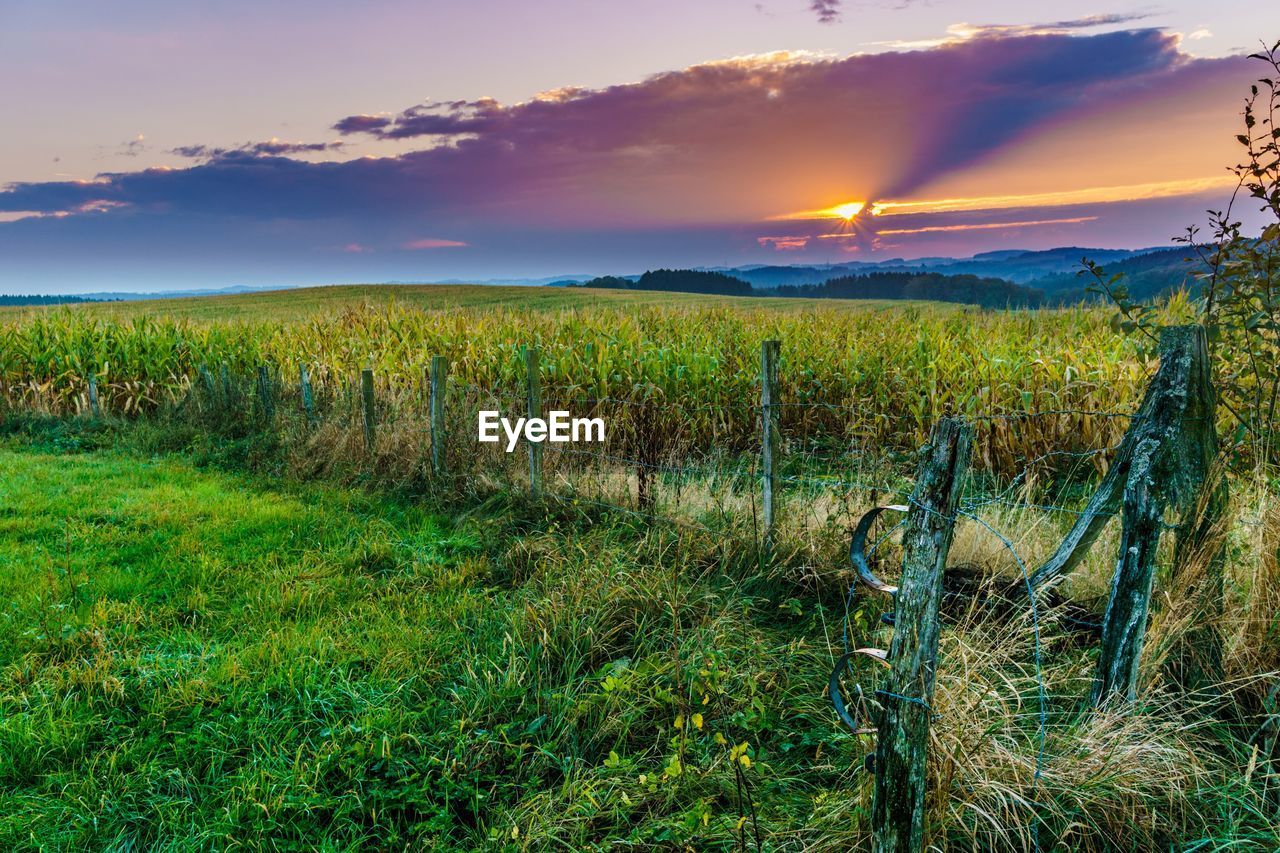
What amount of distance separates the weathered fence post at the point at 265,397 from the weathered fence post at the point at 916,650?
36.7 ft

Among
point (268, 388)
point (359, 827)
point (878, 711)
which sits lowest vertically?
point (359, 827)

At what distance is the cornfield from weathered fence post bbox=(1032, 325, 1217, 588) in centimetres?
403

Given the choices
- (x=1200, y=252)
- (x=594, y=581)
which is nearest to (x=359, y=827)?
(x=594, y=581)

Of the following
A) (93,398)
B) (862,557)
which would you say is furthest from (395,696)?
(93,398)

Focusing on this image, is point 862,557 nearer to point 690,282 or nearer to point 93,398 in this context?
point 93,398

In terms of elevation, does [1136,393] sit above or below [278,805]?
above

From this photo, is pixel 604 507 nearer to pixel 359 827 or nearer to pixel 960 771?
pixel 359 827

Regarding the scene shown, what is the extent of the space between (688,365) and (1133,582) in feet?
26.6

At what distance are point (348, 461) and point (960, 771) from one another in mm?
8385

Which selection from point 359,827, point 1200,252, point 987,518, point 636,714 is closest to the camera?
point 359,827

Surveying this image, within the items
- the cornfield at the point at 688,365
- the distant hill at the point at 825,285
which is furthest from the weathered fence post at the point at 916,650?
the distant hill at the point at 825,285

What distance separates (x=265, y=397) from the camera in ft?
38.7

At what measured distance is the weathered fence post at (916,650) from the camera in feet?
8.11

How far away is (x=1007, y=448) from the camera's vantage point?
8.92 metres
